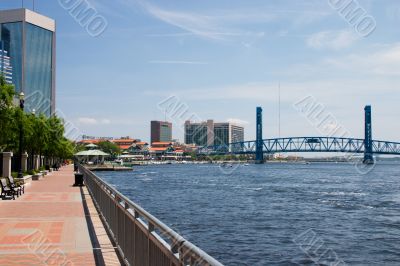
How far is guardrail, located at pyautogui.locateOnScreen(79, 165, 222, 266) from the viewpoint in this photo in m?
5.06

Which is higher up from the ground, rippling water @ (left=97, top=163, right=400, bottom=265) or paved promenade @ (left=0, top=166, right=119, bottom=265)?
paved promenade @ (left=0, top=166, right=119, bottom=265)

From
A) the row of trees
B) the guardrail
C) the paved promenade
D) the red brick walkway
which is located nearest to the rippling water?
the paved promenade

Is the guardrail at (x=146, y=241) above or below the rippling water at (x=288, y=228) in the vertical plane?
above

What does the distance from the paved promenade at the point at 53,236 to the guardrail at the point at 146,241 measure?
0.52 metres

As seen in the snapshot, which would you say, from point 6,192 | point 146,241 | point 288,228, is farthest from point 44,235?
point 288,228

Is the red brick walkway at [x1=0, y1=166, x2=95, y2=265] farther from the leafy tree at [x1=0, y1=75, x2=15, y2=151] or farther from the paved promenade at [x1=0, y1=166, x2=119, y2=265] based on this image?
the leafy tree at [x1=0, y1=75, x2=15, y2=151]

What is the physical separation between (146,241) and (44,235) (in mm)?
6439

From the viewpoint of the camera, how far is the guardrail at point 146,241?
5.06 meters

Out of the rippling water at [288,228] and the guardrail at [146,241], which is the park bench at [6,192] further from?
the guardrail at [146,241]

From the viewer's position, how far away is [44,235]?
13.0 metres

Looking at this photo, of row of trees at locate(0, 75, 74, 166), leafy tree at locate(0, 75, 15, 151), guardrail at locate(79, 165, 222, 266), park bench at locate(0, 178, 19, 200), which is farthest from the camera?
row of trees at locate(0, 75, 74, 166)

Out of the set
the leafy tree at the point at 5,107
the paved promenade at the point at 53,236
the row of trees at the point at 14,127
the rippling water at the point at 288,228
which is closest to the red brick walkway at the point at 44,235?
the paved promenade at the point at 53,236

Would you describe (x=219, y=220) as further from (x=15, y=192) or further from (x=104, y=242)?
(x=104, y=242)

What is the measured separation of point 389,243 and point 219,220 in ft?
31.6
